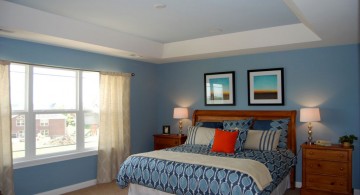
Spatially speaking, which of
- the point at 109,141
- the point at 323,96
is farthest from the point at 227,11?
the point at 109,141

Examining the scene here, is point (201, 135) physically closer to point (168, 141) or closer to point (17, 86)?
point (168, 141)

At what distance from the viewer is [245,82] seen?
5043 millimetres

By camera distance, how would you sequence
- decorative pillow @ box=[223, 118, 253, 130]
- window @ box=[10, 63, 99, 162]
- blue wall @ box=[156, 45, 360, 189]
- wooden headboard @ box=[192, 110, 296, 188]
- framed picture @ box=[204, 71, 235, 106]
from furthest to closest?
framed picture @ box=[204, 71, 235, 106] → decorative pillow @ box=[223, 118, 253, 130] → wooden headboard @ box=[192, 110, 296, 188] → blue wall @ box=[156, 45, 360, 189] → window @ box=[10, 63, 99, 162]

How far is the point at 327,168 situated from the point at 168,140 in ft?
9.07

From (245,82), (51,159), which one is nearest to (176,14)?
(245,82)

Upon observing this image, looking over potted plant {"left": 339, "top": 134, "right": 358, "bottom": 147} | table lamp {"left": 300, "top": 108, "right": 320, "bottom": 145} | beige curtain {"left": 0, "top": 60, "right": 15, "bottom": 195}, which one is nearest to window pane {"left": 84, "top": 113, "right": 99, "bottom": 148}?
beige curtain {"left": 0, "top": 60, "right": 15, "bottom": 195}

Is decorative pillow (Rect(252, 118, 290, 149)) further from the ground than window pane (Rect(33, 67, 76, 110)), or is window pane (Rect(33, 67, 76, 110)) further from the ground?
window pane (Rect(33, 67, 76, 110))

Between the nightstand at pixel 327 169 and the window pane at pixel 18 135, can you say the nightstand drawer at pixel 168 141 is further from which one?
the window pane at pixel 18 135

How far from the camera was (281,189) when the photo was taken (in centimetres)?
389

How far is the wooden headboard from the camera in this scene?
4477mm

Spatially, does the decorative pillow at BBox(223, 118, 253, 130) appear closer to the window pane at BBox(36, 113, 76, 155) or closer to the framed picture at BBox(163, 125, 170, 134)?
the framed picture at BBox(163, 125, 170, 134)

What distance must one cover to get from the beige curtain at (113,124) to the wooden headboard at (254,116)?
4.49ft

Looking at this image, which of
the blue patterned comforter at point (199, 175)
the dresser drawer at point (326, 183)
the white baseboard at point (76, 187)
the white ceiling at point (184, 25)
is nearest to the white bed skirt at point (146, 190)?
the blue patterned comforter at point (199, 175)

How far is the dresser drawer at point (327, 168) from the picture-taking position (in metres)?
3.81
